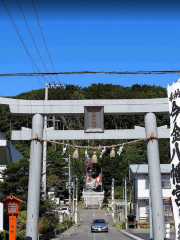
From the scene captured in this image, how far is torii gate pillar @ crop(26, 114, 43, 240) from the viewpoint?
1561 centimetres

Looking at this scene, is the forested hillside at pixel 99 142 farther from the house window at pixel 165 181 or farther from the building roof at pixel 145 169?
the house window at pixel 165 181

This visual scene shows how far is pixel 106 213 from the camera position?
2311 inches

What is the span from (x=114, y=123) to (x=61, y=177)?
1555 cm

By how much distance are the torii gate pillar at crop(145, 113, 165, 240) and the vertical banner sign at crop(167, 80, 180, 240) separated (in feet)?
8.95

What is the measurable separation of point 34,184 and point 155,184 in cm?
524

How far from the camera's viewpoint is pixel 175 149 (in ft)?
42.7

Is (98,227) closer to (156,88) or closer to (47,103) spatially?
(47,103)

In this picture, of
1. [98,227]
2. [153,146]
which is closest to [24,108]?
[153,146]

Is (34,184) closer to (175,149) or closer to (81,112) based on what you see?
(81,112)

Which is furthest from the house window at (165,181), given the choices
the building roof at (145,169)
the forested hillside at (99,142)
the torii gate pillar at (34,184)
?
the torii gate pillar at (34,184)

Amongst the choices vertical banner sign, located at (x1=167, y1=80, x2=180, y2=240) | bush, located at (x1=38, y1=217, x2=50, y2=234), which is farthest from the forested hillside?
vertical banner sign, located at (x1=167, y1=80, x2=180, y2=240)

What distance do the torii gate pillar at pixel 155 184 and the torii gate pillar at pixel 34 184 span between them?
192 inches

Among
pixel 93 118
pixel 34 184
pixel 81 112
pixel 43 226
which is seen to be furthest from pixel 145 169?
pixel 34 184

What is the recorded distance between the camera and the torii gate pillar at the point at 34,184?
1561cm
